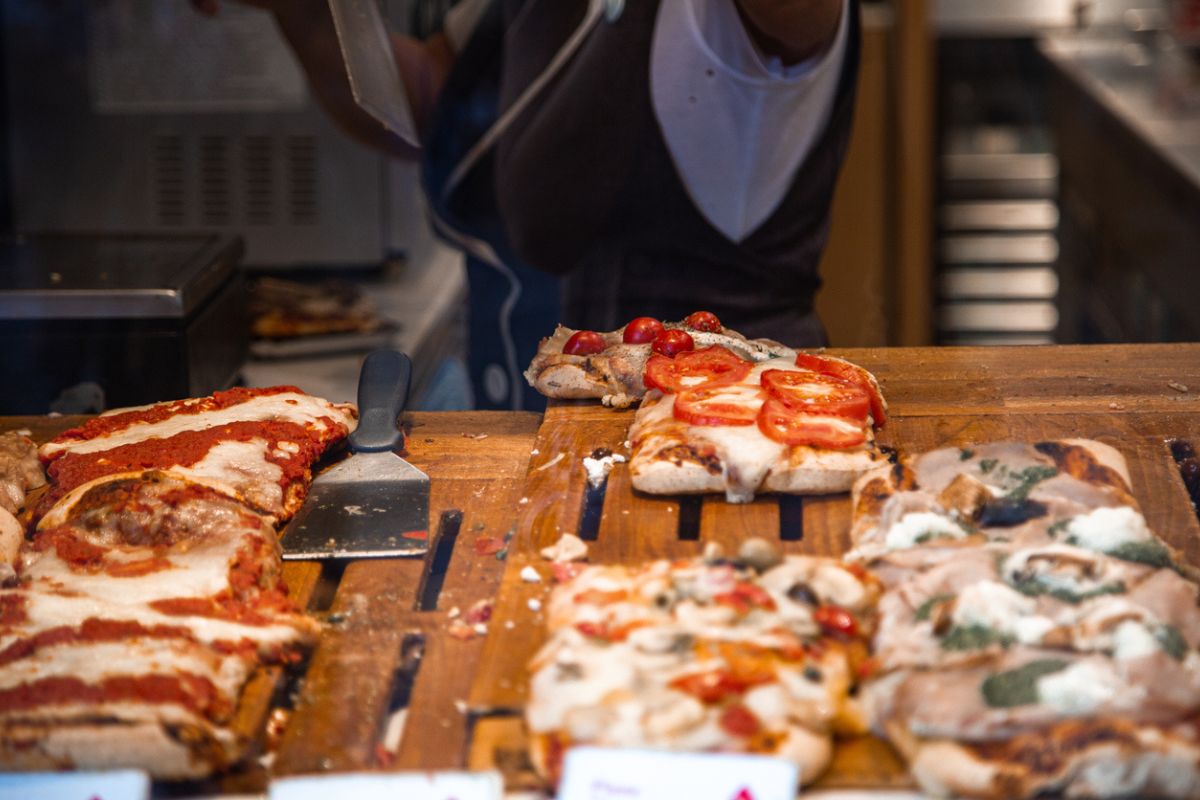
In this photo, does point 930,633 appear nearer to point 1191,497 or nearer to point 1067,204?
point 1191,497

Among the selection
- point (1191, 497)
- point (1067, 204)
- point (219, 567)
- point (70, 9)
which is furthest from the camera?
point (1067, 204)

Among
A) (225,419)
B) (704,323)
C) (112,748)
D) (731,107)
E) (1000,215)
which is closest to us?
(112,748)

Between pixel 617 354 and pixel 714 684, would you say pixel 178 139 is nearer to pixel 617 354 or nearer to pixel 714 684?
pixel 617 354

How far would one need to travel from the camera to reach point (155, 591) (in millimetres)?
1690

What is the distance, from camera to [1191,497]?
204cm

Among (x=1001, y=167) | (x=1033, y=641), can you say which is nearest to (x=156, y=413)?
(x=1033, y=641)

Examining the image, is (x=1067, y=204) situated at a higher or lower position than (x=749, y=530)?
lower

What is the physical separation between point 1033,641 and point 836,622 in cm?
21

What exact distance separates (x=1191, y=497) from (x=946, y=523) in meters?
0.50

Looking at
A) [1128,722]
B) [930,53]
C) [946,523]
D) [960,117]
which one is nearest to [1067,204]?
[960,117]

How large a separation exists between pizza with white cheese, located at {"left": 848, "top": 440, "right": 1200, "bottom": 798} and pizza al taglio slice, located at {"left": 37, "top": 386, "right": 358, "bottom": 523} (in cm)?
84

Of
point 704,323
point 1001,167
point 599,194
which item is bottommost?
point 1001,167

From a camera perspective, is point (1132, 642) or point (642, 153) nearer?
point (1132, 642)

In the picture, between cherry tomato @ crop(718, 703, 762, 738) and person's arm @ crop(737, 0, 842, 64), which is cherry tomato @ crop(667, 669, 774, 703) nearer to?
cherry tomato @ crop(718, 703, 762, 738)
